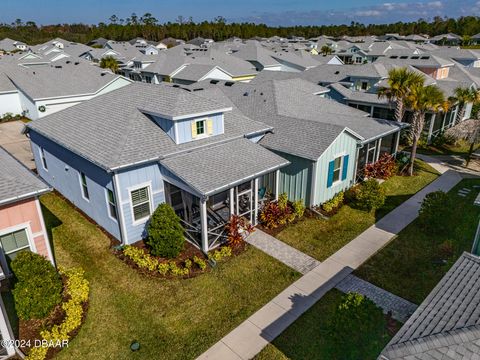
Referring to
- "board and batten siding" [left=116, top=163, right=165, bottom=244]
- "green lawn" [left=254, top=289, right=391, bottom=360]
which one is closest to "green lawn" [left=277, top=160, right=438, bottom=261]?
Result: "green lawn" [left=254, top=289, right=391, bottom=360]

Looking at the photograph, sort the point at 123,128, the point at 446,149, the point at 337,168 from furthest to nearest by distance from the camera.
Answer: the point at 446,149 < the point at 337,168 < the point at 123,128

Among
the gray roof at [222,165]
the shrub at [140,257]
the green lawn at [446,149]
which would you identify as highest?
the gray roof at [222,165]

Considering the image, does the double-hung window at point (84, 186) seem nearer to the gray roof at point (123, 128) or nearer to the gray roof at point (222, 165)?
the gray roof at point (123, 128)

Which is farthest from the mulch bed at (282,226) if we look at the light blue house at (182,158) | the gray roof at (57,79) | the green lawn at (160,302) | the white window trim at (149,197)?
the gray roof at (57,79)

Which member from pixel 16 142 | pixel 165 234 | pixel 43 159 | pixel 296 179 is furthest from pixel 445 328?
pixel 16 142

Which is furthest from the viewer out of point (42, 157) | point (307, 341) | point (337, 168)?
point (42, 157)

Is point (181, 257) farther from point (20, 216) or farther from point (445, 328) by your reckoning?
point (445, 328)

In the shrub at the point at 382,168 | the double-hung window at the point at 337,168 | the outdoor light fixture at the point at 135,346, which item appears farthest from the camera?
the shrub at the point at 382,168
